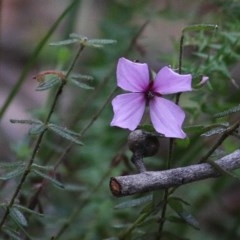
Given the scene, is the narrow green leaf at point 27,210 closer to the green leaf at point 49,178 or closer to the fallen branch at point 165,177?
the green leaf at point 49,178

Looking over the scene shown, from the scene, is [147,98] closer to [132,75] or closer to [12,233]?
[132,75]

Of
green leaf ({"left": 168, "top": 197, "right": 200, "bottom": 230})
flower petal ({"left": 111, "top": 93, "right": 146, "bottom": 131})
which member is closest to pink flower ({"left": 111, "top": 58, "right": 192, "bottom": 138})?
flower petal ({"left": 111, "top": 93, "right": 146, "bottom": 131})

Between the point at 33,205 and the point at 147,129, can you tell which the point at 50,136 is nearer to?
the point at 33,205

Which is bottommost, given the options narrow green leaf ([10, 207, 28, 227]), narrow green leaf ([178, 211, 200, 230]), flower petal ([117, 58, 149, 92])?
narrow green leaf ([10, 207, 28, 227])

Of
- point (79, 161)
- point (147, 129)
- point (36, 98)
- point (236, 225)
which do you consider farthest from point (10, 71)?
point (147, 129)

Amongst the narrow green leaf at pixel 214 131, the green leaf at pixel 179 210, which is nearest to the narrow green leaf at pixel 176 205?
the green leaf at pixel 179 210

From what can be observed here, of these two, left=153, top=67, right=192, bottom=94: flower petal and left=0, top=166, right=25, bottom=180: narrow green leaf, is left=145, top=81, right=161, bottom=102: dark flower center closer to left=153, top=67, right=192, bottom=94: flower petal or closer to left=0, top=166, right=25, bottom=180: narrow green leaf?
left=153, top=67, right=192, bottom=94: flower petal

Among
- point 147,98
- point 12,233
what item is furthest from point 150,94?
point 12,233
